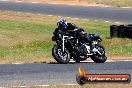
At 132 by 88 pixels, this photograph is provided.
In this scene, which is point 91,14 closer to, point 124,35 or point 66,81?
point 124,35

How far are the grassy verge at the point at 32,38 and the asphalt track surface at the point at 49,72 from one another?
6.53 ft

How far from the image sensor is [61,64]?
56.3 ft

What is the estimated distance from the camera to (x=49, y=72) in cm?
1512

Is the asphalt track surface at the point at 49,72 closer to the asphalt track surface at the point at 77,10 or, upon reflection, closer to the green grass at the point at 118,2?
the asphalt track surface at the point at 77,10

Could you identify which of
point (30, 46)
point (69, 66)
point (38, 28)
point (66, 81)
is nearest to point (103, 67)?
point (69, 66)

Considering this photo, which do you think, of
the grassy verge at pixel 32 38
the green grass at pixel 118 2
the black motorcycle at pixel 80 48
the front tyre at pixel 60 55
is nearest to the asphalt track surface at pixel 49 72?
the front tyre at pixel 60 55

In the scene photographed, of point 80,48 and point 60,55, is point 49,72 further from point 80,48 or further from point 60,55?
point 80,48

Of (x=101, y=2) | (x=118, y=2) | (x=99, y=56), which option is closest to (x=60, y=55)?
(x=99, y=56)

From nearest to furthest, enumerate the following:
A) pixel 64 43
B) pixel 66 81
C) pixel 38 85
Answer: pixel 38 85 < pixel 66 81 < pixel 64 43

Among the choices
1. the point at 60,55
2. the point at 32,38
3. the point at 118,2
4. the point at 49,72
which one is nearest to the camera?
the point at 49,72

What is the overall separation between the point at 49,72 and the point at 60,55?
2282 millimetres

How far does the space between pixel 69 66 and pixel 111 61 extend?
84.3 inches

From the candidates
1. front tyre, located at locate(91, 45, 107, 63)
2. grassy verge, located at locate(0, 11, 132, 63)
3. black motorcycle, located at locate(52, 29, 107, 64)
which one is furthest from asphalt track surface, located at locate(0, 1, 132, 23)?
front tyre, located at locate(91, 45, 107, 63)

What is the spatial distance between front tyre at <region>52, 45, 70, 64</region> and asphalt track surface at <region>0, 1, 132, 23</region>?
20.9 meters
